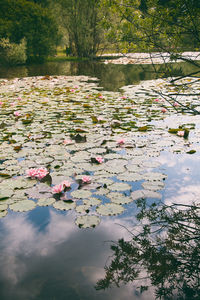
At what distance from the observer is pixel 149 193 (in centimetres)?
237

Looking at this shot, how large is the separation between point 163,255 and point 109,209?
23.0 inches

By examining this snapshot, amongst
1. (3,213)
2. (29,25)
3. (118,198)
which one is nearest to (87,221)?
(118,198)

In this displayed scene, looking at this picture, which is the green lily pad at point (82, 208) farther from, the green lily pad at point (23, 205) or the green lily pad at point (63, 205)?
the green lily pad at point (23, 205)

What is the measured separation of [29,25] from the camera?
61.9 ft

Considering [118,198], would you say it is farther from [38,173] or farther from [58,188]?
[38,173]

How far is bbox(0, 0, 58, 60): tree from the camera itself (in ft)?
59.1

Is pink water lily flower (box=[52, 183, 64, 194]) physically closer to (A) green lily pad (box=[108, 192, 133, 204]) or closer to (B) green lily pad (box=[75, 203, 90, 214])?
(B) green lily pad (box=[75, 203, 90, 214])

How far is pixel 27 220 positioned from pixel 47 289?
0.73 meters

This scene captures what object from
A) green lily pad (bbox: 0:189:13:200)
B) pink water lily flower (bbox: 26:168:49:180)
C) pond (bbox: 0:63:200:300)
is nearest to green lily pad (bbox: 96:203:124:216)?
pond (bbox: 0:63:200:300)

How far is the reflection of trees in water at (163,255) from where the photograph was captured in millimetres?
1468

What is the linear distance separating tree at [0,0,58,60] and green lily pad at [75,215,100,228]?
59.5 feet

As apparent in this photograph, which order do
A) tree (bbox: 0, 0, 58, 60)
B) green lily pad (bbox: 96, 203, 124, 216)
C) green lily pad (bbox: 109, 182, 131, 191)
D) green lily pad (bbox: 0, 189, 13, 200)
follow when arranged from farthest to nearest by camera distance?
tree (bbox: 0, 0, 58, 60), green lily pad (bbox: 109, 182, 131, 191), green lily pad (bbox: 0, 189, 13, 200), green lily pad (bbox: 96, 203, 124, 216)

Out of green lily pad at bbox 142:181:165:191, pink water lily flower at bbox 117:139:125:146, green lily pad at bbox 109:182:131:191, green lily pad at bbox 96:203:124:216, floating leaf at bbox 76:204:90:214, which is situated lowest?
floating leaf at bbox 76:204:90:214

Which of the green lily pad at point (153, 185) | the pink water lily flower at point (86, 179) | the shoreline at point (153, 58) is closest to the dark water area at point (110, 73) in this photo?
the shoreline at point (153, 58)
